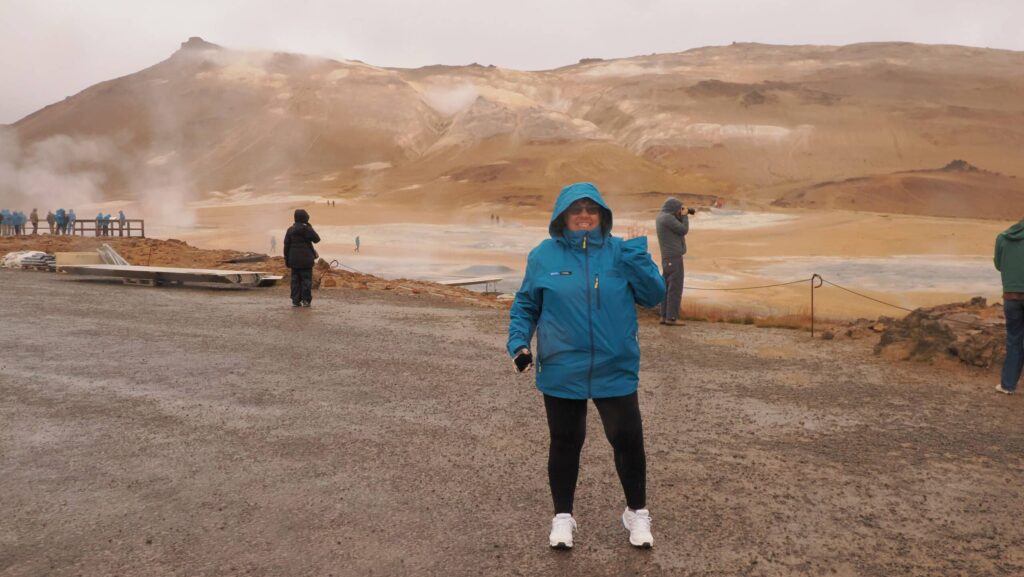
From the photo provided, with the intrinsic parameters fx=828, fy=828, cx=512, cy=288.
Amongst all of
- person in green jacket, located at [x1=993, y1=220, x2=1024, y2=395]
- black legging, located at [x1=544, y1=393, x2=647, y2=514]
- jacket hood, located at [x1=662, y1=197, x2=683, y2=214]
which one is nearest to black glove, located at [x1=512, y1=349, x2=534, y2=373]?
black legging, located at [x1=544, y1=393, x2=647, y2=514]

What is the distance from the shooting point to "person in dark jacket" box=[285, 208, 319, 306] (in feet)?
42.0

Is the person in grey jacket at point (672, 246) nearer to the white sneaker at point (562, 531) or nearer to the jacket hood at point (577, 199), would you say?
the jacket hood at point (577, 199)

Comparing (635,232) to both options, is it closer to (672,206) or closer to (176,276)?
(672,206)

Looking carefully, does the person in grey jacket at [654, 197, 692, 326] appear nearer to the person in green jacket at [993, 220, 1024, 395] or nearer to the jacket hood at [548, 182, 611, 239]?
the person in green jacket at [993, 220, 1024, 395]

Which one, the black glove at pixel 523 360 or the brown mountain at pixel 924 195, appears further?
the brown mountain at pixel 924 195

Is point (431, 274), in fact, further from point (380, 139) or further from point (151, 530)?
point (380, 139)

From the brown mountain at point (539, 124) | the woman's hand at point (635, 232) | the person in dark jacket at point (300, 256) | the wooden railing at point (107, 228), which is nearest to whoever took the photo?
the woman's hand at point (635, 232)

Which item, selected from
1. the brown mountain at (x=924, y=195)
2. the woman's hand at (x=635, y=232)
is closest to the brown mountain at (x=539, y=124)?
the brown mountain at (x=924, y=195)

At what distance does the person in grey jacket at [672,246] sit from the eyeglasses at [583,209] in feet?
22.8

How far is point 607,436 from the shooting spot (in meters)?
3.80

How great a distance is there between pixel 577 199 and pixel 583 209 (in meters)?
0.06

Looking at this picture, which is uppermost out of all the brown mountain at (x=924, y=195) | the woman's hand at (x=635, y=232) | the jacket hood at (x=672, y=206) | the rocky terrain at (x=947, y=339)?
the brown mountain at (x=924, y=195)

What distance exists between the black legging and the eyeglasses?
33.3 inches

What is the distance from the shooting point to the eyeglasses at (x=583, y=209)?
374 centimetres
